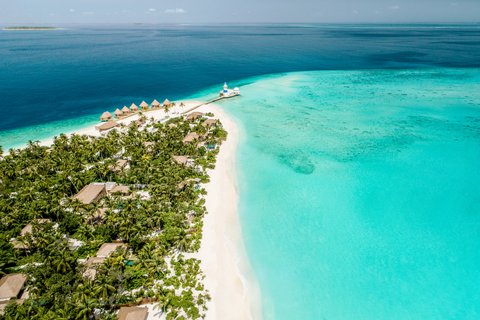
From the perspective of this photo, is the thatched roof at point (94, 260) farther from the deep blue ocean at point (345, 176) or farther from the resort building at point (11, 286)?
the deep blue ocean at point (345, 176)

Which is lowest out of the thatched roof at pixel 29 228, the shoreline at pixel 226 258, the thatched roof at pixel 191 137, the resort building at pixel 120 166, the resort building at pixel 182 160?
the shoreline at pixel 226 258

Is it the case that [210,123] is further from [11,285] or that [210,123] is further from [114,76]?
[114,76]

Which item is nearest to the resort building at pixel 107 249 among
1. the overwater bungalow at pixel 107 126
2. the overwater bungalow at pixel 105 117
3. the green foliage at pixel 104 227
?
the green foliage at pixel 104 227

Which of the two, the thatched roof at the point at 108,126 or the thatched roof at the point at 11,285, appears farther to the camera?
the thatched roof at the point at 108,126

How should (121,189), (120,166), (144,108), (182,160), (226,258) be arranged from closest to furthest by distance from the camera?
(226,258) < (121,189) < (120,166) < (182,160) < (144,108)

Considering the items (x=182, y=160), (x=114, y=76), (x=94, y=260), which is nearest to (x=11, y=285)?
(x=94, y=260)

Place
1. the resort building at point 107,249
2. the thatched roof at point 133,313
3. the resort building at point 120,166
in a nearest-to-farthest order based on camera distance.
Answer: the thatched roof at point 133,313, the resort building at point 107,249, the resort building at point 120,166

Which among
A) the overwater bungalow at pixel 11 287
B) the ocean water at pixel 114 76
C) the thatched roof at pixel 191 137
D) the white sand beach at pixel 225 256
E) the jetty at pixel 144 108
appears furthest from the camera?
the ocean water at pixel 114 76
